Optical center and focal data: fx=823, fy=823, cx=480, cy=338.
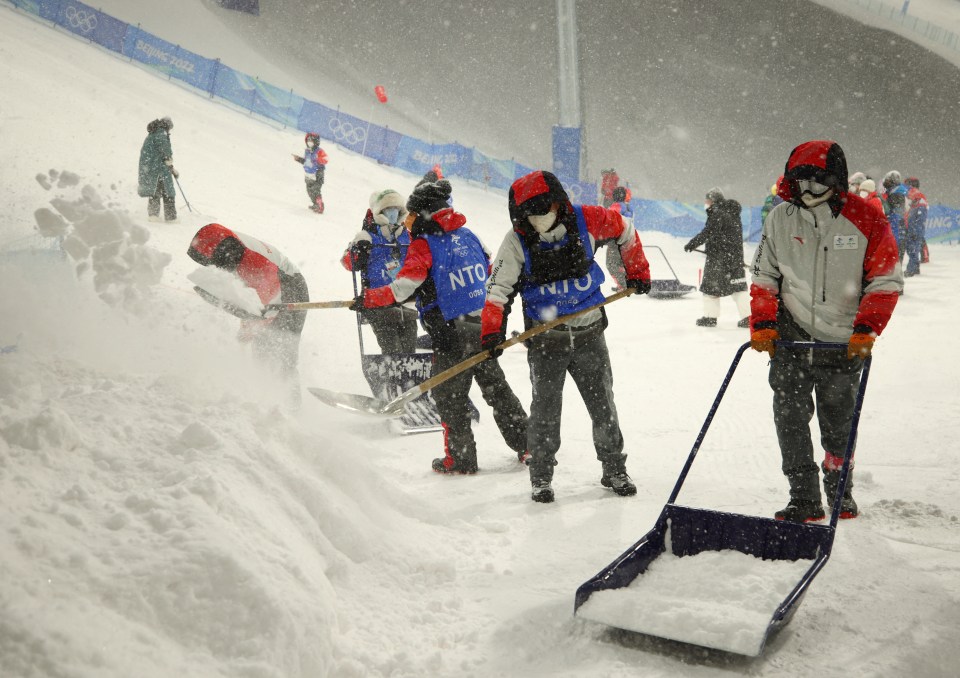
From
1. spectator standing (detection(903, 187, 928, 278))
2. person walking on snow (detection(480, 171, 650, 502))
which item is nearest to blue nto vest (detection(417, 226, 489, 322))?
person walking on snow (detection(480, 171, 650, 502))

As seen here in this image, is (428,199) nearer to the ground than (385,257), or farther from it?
farther from it

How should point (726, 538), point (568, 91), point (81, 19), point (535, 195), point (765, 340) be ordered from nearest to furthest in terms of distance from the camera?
1. point (726, 538)
2. point (765, 340)
3. point (535, 195)
4. point (81, 19)
5. point (568, 91)

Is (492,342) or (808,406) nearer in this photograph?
(808,406)

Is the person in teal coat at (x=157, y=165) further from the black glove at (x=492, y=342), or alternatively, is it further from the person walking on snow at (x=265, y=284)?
the black glove at (x=492, y=342)

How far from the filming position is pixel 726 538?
9.95 feet

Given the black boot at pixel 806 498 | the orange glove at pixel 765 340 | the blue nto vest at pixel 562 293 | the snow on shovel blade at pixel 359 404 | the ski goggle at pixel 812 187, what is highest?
the ski goggle at pixel 812 187

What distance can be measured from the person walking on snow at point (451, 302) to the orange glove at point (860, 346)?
6.93 feet

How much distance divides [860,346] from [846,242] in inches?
19.2

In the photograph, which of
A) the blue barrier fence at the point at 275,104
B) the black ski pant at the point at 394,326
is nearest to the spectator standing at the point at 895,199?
the black ski pant at the point at 394,326

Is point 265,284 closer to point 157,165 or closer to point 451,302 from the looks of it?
point 451,302

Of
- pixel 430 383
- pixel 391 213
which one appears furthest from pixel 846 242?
pixel 391 213

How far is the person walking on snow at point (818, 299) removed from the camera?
3.26m

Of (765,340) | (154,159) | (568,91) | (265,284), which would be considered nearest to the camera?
(765,340)

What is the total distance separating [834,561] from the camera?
3.16 m
